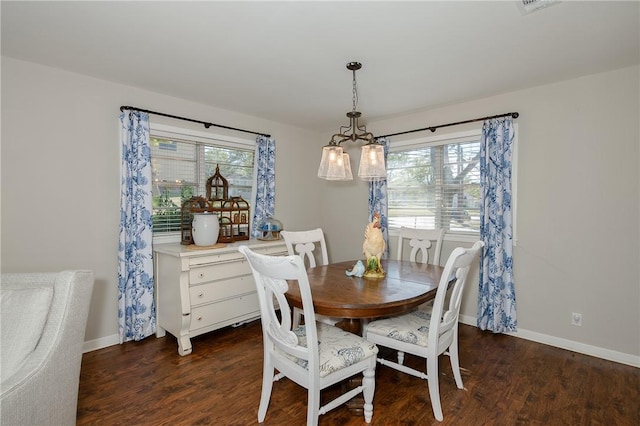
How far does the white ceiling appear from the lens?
1.83 m

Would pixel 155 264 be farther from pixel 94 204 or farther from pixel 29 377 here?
pixel 29 377

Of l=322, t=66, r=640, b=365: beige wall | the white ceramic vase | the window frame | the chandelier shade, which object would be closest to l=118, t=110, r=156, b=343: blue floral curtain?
the white ceramic vase

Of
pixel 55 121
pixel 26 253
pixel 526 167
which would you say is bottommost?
pixel 26 253

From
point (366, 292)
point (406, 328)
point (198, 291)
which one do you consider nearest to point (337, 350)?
point (366, 292)

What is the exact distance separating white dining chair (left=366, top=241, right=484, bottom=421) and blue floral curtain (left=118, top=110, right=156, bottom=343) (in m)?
Result: 2.14

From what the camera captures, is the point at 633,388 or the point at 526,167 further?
the point at 526,167

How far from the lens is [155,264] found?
10.2 ft

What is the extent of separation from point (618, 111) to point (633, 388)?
6.95 ft

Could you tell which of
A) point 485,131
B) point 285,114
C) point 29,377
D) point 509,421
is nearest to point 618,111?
point 485,131

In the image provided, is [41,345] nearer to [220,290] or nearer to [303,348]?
[303,348]

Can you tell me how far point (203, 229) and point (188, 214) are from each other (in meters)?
0.35

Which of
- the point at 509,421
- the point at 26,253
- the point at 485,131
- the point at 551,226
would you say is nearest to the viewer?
the point at 509,421

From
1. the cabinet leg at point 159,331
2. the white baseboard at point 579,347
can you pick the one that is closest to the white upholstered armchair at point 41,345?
the cabinet leg at point 159,331

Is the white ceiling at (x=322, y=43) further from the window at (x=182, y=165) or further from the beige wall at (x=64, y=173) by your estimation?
the window at (x=182, y=165)
